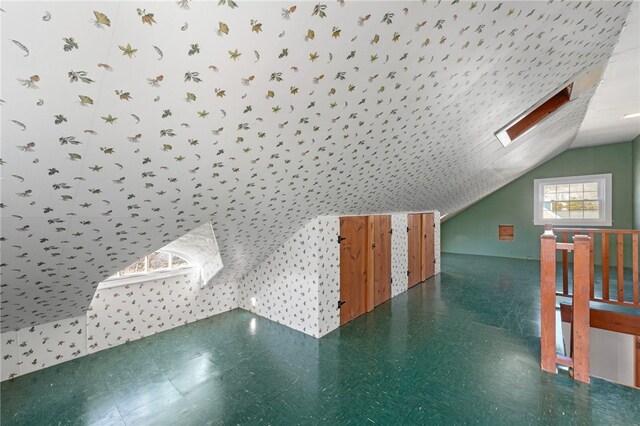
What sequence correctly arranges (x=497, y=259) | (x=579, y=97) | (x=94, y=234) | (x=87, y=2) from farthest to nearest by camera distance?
1. (x=497, y=259)
2. (x=579, y=97)
3. (x=94, y=234)
4. (x=87, y=2)

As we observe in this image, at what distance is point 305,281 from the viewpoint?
2953 mm

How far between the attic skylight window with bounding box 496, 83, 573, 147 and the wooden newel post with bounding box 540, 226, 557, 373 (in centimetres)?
152

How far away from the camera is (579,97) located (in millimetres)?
3139

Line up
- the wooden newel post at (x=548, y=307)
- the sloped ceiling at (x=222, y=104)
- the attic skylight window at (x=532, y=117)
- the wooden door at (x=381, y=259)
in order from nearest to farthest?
the sloped ceiling at (x=222, y=104) → the wooden newel post at (x=548, y=307) → the attic skylight window at (x=532, y=117) → the wooden door at (x=381, y=259)

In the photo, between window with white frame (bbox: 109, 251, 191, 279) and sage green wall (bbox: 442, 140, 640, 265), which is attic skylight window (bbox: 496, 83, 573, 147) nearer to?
sage green wall (bbox: 442, 140, 640, 265)

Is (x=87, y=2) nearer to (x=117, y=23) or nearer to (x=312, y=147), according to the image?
(x=117, y=23)

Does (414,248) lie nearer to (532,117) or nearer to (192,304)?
(532,117)

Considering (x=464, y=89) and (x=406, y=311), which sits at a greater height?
(x=464, y=89)

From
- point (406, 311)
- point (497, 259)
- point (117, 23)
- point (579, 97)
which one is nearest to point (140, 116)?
point (117, 23)

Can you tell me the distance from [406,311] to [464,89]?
2.64 metres

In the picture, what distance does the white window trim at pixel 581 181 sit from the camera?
5629 millimetres

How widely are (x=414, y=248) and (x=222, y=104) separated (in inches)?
164

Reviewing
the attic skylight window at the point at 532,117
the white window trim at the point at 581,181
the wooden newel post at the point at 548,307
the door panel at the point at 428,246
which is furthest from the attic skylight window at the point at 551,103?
the white window trim at the point at 581,181

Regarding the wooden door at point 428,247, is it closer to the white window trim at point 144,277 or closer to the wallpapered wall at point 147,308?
the wallpapered wall at point 147,308
